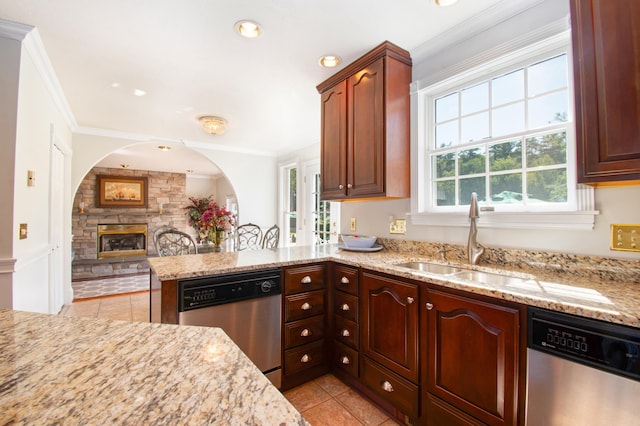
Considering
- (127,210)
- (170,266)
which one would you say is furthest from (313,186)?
(127,210)

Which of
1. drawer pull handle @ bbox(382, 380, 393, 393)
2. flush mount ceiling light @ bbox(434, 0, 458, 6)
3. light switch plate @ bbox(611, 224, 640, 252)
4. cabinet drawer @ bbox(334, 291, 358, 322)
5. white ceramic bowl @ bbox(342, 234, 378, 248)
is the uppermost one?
flush mount ceiling light @ bbox(434, 0, 458, 6)

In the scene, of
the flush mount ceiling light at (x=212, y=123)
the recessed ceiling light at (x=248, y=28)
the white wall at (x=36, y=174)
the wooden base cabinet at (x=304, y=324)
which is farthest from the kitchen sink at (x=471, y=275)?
the flush mount ceiling light at (x=212, y=123)

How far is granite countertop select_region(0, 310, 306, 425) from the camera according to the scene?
1.44ft

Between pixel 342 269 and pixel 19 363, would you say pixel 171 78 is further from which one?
pixel 19 363

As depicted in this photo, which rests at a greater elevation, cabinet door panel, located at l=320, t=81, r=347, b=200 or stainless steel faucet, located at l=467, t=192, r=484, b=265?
cabinet door panel, located at l=320, t=81, r=347, b=200

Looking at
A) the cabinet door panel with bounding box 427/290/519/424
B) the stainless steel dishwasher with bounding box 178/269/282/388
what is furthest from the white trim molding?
the cabinet door panel with bounding box 427/290/519/424

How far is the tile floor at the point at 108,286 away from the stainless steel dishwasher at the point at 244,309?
387 centimetres

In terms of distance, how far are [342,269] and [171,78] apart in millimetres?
2248

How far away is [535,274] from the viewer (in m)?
1.57

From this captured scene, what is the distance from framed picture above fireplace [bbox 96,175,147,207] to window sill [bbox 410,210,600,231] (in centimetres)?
778

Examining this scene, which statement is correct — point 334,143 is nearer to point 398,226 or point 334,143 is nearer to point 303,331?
point 398,226

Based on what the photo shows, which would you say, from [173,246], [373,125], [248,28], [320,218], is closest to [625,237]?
[373,125]

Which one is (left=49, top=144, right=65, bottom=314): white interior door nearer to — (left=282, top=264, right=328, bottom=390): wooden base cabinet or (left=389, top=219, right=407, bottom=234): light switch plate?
(left=282, top=264, right=328, bottom=390): wooden base cabinet

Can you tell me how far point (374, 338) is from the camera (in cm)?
186
